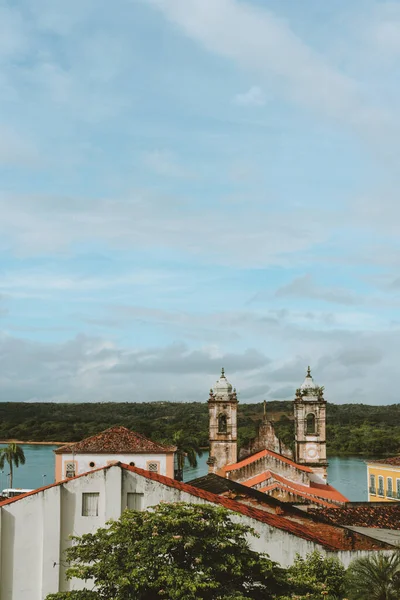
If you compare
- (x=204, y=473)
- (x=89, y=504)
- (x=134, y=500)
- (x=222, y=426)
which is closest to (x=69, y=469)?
A: (x=222, y=426)

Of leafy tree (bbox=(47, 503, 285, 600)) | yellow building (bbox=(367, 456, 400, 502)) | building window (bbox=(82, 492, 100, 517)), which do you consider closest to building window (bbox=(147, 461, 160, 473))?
yellow building (bbox=(367, 456, 400, 502))

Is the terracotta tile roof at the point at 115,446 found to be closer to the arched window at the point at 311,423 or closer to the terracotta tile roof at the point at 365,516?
the arched window at the point at 311,423

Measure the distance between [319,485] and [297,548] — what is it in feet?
84.6

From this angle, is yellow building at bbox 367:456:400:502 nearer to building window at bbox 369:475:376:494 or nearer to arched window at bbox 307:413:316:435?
building window at bbox 369:475:376:494

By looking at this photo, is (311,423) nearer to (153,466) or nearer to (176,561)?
(153,466)

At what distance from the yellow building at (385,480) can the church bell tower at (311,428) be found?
280 centimetres

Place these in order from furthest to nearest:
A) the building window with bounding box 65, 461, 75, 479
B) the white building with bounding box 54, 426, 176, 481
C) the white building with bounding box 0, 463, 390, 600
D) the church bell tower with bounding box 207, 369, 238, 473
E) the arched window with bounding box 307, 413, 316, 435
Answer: the arched window with bounding box 307, 413, 316, 435
the church bell tower with bounding box 207, 369, 238, 473
the building window with bounding box 65, 461, 75, 479
the white building with bounding box 54, 426, 176, 481
the white building with bounding box 0, 463, 390, 600

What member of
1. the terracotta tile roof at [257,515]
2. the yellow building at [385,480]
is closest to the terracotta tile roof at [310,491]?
the yellow building at [385,480]

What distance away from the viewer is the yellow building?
4184 cm

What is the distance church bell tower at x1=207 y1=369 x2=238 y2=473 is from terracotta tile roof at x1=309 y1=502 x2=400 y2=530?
54.7 ft

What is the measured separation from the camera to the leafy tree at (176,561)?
14.2 meters

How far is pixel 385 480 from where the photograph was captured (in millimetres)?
43156

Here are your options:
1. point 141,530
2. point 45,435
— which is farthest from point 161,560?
point 45,435

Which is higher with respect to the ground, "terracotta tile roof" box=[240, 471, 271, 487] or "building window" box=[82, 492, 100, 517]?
"building window" box=[82, 492, 100, 517]
